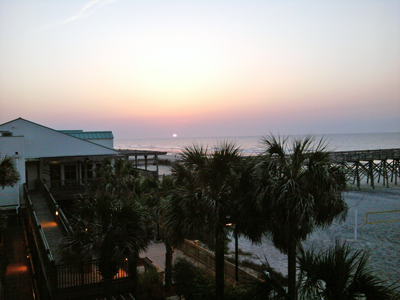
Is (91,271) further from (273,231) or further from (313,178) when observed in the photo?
(313,178)

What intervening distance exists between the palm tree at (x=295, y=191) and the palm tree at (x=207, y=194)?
3.26ft

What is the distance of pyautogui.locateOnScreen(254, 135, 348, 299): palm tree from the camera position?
6559 millimetres

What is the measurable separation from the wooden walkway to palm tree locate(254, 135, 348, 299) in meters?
8.30

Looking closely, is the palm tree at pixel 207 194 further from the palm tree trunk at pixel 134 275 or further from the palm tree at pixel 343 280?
the palm tree trunk at pixel 134 275

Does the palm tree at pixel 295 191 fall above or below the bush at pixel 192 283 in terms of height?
above

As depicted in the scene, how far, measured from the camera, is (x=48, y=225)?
50.8 ft

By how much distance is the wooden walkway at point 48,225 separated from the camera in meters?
12.6

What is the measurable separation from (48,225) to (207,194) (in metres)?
11.4

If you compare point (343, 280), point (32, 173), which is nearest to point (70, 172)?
point (32, 173)

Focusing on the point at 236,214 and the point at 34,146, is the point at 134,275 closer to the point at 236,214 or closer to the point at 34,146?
the point at 236,214

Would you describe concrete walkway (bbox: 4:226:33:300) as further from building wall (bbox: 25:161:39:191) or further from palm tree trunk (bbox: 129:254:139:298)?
palm tree trunk (bbox: 129:254:139:298)

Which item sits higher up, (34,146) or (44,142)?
(44,142)

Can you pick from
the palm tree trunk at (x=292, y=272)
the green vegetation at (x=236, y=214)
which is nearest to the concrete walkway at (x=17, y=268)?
the green vegetation at (x=236, y=214)

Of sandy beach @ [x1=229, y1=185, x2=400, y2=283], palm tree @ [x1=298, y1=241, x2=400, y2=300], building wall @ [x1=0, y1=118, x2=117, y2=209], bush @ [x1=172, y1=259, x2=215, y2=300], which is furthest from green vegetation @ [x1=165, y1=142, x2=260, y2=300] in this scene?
building wall @ [x1=0, y1=118, x2=117, y2=209]
